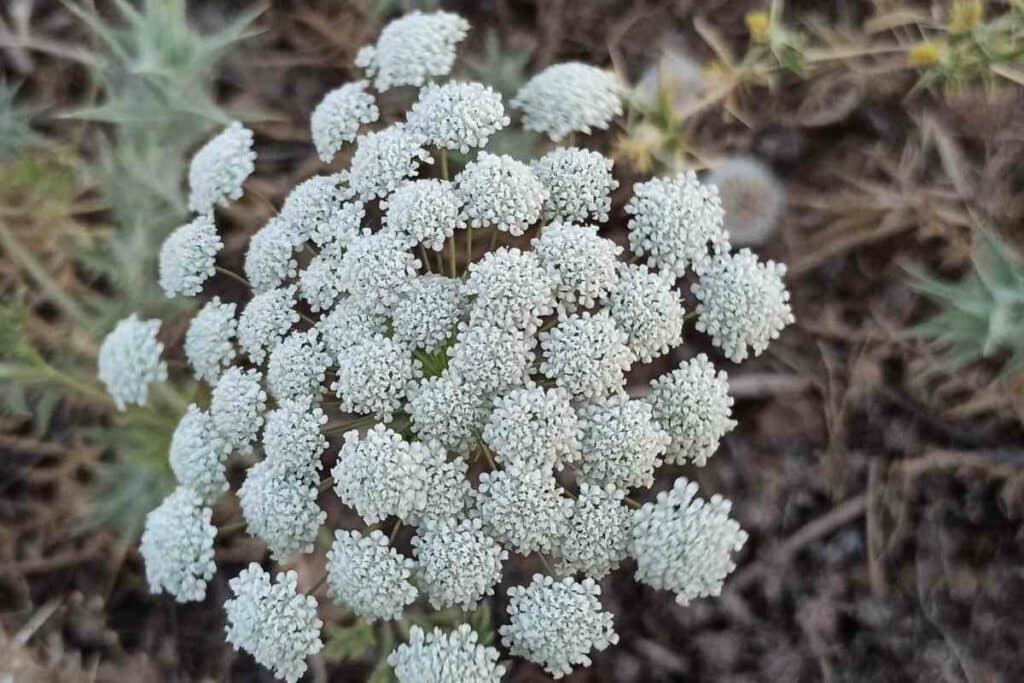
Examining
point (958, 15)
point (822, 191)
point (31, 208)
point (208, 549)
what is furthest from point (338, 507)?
point (958, 15)

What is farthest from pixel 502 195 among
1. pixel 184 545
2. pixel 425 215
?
pixel 184 545

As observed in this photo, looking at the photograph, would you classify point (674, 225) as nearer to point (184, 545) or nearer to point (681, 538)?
point (681, 538)

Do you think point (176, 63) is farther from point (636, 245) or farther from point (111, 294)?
point (636, 245)

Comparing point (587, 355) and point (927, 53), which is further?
point (927, 53)

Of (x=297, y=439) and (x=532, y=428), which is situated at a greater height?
(x=532, y=428)

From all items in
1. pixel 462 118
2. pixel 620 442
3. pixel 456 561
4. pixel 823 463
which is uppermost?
pixel 462 118

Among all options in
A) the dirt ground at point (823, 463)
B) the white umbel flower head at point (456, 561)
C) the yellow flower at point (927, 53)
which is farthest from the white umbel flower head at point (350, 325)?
the yellow flower at point (927, 53)

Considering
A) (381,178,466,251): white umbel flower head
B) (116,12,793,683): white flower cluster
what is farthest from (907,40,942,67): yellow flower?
(381,178,466,251): white umbel flower head

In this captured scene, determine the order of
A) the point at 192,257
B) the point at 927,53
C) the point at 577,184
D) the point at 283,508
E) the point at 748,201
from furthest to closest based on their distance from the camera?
1. the point at 748,201
2. the point at 927,53
3. the point at 192,257
4. the point at 577,184
5. the point at 283,508
